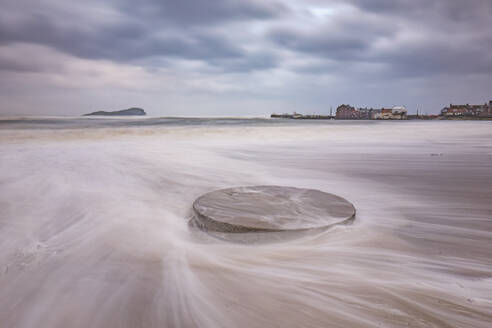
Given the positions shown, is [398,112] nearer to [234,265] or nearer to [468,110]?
[468,110]

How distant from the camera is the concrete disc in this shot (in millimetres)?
2201

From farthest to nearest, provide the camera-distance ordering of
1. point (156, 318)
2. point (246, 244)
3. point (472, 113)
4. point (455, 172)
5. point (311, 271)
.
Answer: point (472, 113)
point (455, 172)
point (246, 244)
point (311, 271)
point (156, 318)

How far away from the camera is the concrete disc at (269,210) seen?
7.22ft

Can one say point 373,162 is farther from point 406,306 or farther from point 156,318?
point 156,318

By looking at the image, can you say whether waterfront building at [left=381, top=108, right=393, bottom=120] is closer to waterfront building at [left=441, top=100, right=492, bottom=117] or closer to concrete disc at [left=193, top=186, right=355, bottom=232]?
waterfront building at [left=441, top=100, right=492, bottom=117]

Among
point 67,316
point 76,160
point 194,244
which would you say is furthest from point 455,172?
point 76,160

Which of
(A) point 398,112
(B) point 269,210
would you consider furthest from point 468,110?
(B) point 269,210

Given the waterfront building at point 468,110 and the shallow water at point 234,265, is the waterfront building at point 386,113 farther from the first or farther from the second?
the shallow water at point 234,265

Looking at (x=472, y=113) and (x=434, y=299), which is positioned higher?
(x=472, y=113)

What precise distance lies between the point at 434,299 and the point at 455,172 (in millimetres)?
3987

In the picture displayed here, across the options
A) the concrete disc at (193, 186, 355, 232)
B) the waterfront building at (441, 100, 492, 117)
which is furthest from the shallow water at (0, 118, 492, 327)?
the waterfront building at (441, 100, 492, 117)

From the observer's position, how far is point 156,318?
52.3 inches

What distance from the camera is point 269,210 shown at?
8.10 ft

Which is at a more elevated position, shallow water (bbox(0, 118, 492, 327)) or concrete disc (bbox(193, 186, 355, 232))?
concrete disc (bbox(193, 186, 355, 232))
